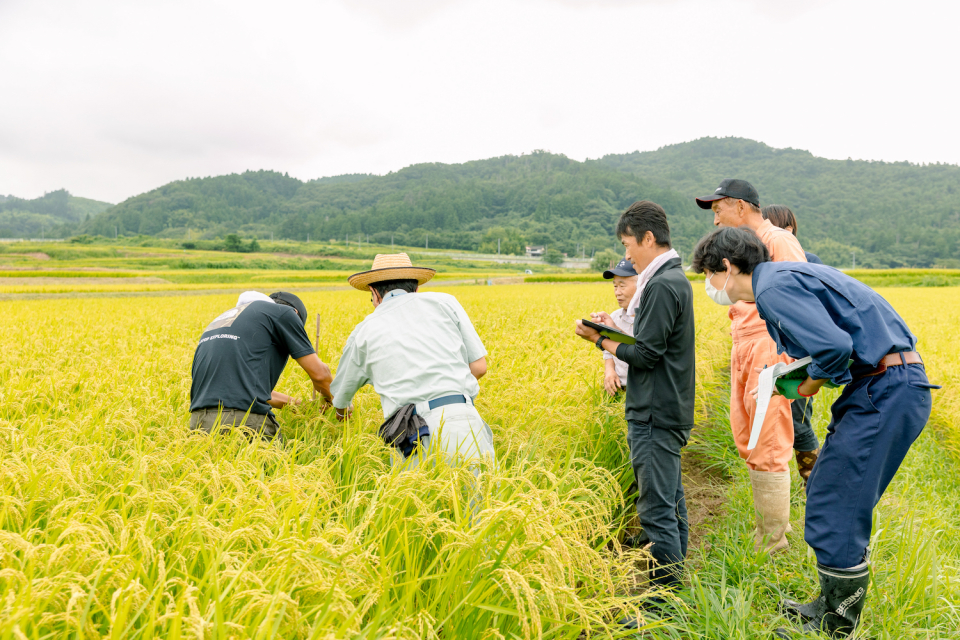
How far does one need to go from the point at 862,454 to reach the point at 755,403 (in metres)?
1.01

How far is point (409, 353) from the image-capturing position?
110 inches

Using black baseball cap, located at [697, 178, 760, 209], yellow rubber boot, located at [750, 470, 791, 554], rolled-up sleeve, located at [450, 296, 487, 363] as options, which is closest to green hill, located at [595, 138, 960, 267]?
black baseball cap, located at [697, 178, 760, 209]

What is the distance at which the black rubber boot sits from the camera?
2.29 m

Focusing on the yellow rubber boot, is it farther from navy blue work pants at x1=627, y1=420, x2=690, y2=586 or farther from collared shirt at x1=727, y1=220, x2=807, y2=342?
collared shirt at x1=727, y1=220, x2=807, y2=342

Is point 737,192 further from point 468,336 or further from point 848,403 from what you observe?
point 468,336

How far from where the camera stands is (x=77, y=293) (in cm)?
2108

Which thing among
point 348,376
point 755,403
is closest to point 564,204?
point 755,403

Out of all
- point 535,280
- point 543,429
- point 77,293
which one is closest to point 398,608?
point 543,429

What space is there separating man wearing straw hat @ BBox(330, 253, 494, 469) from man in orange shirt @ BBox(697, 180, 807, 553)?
1502mm

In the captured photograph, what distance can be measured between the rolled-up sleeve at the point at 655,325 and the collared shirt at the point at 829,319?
0.45 metres

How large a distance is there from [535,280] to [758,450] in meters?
35.7

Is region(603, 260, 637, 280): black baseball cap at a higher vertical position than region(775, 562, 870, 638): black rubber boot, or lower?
higher

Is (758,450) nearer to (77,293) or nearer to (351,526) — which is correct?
(351,526)

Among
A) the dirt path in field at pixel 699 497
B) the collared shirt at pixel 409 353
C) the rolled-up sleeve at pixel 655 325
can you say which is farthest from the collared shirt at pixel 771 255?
the collared shirt at pixel 409 353
